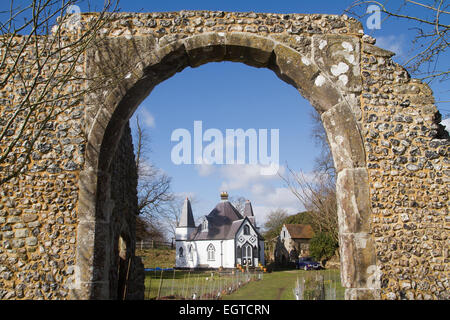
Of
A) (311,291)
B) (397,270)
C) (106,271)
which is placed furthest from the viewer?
(311,291)

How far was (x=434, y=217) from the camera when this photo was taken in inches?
213

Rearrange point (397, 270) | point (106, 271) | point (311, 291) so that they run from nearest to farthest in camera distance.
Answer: point (397, 270) < point (106, 271) < point (311, 291)

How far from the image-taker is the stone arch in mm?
5426

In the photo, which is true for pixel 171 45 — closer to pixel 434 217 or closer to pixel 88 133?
pixel 88 133

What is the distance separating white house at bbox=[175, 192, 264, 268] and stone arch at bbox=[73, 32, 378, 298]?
2779 centimetres

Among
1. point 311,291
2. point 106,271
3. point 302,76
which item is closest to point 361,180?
point 302,76

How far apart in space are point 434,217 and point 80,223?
16.5ft

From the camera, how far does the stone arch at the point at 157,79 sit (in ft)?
17.8

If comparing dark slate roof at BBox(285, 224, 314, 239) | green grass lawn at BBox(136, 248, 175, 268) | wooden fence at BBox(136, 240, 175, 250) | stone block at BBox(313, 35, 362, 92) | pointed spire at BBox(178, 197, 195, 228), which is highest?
stone block at BBox(313, 35, 362, 92)

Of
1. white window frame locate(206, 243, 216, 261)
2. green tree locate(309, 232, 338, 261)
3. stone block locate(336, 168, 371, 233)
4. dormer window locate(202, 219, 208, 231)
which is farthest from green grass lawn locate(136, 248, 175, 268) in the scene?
stone block locate(336, 168, 371, 233)

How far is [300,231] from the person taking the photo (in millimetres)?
37844

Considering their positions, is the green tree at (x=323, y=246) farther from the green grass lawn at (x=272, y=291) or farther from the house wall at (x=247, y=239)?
the green grass lawn at (x=272, y=291)

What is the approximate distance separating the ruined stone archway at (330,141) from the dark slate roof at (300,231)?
3214 centimetres

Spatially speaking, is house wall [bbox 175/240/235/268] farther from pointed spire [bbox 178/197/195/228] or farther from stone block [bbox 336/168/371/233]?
stone block [bbox 336/168/371/233]
